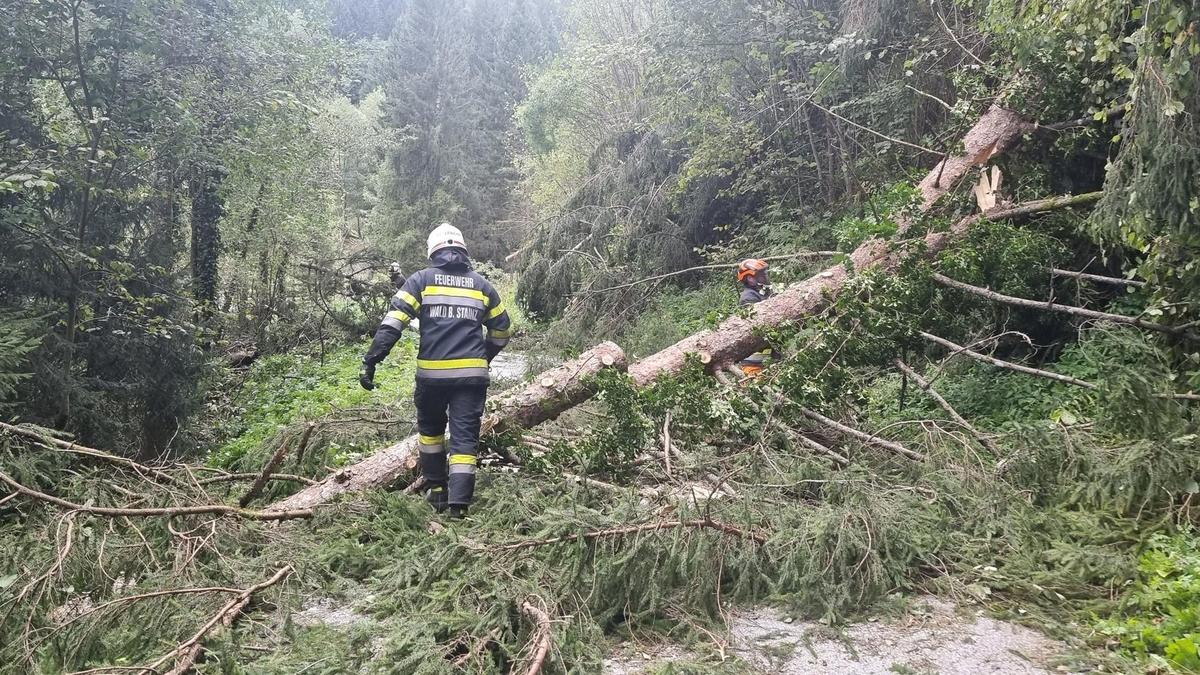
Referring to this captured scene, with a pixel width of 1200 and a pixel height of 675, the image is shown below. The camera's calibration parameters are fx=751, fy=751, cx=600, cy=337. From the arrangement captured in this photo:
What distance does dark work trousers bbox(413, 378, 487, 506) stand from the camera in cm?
452

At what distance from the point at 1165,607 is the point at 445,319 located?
3778 millimetres

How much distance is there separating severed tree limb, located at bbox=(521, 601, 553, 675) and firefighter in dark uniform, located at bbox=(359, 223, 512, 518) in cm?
165

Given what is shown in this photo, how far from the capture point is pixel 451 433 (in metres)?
4.62

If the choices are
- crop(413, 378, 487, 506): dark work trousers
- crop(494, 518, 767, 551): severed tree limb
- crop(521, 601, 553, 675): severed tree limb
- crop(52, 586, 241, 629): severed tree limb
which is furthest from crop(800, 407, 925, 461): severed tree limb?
crop(52, 586, 241, 629): severed tree limb

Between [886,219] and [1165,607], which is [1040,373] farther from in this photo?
[1165,607]

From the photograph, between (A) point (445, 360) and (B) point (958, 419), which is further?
(B) point (958, 419)

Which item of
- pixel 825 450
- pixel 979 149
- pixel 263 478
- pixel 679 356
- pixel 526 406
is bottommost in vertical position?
pixel 263 478

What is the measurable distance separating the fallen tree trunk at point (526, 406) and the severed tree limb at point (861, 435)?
139cm

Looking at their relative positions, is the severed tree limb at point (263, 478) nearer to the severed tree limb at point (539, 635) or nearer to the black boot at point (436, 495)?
the black boot at point (436, 495)

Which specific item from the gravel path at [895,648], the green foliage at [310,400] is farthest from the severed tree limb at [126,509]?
the gravel path at [895,648]

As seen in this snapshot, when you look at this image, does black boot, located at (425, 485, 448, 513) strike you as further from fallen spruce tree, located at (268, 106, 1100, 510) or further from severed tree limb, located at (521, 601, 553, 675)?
severed tree limb, located at (521, 601, 553, 675)

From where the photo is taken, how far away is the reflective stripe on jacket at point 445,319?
4.61 m

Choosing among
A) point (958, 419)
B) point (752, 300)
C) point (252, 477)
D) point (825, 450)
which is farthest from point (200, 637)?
point (752, 300)

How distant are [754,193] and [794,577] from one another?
390 inches
